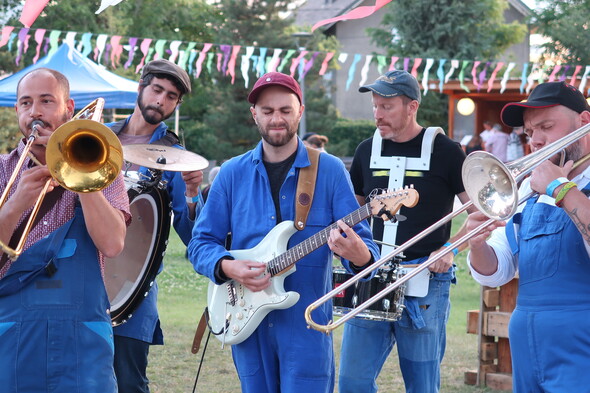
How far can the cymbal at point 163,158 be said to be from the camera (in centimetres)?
442

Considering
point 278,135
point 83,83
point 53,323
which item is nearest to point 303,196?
point 278,135

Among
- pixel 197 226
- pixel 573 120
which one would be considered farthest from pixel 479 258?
pixel 197 226

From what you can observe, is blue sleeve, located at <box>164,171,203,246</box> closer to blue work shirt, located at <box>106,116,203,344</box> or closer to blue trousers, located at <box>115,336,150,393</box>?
blue work shirt, located at <box>106,116,203,344</box>

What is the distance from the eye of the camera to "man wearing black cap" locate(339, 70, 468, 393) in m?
4.93

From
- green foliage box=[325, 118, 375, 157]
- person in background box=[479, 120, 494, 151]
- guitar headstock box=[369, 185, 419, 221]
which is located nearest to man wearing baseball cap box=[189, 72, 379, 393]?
guitar headstock box=[369, 185, 419, 221]

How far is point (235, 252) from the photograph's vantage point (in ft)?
13.7

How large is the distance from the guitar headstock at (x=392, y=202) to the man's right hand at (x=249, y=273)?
0.60m

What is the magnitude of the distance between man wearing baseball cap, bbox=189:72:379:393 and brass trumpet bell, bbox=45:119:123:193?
1.02m

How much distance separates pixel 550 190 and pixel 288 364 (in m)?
1.49

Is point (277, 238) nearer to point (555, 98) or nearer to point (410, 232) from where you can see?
point (410, 232)

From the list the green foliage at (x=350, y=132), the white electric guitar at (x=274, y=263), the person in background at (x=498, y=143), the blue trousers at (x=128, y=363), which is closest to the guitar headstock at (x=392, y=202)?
the white electric guitar at (x=274, y=263)

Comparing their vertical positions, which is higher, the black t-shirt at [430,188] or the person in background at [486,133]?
the person in background at [486,133]

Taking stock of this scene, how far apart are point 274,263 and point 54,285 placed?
1057 millimetres

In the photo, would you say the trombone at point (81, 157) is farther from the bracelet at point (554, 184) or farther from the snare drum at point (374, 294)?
the snare drum at point (374, 294)
